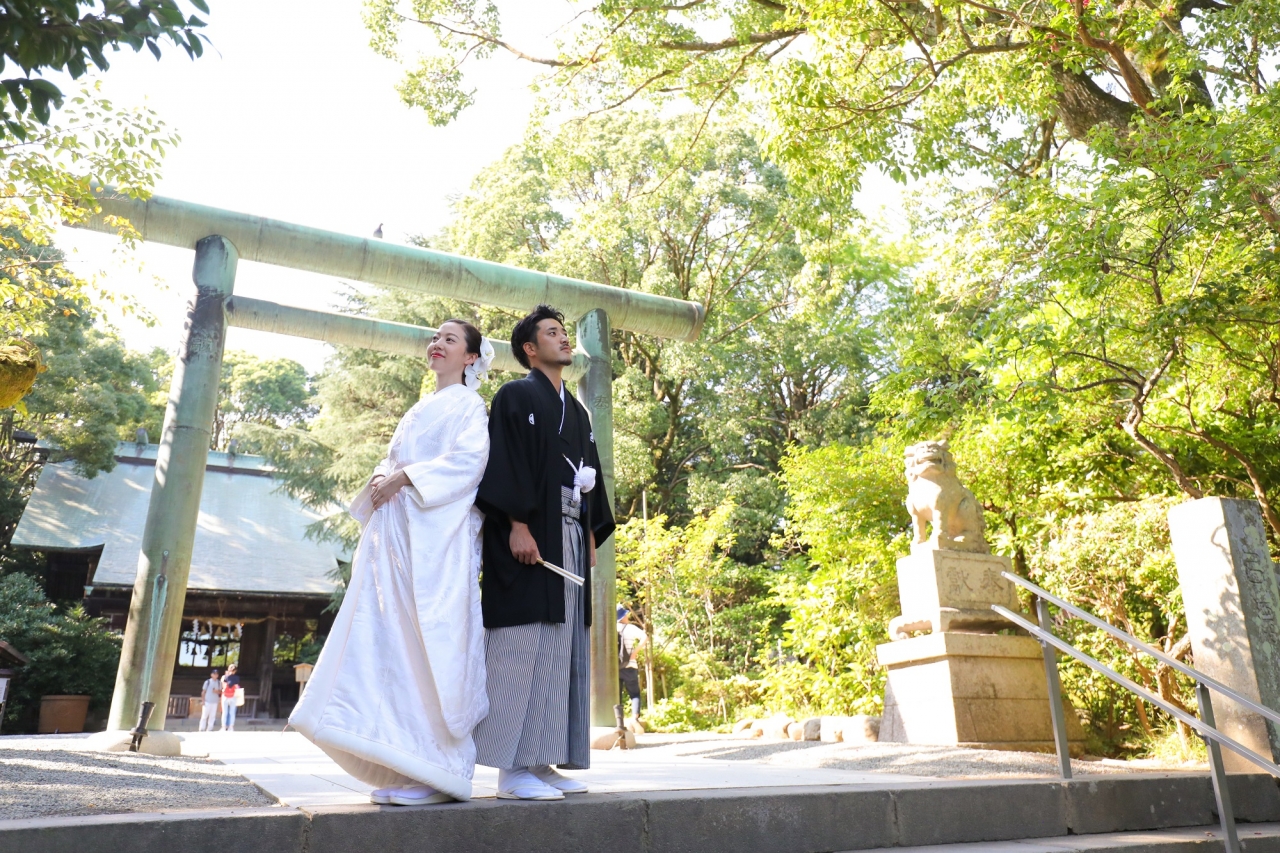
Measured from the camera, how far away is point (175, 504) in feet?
19.7

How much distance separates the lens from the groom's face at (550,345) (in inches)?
127

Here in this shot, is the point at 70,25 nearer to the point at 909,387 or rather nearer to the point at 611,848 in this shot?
the point at 611,848

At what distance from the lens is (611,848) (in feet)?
8.14

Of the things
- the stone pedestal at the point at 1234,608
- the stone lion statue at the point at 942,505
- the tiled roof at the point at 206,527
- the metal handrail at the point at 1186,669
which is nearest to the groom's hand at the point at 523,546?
the metal handrail at the point at 1186,669

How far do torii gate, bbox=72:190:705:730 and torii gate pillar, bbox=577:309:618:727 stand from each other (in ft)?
0.04

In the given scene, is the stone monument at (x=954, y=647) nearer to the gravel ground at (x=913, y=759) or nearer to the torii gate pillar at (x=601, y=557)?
the gravel ground at (x=913, y=759)

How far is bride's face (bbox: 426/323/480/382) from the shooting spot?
3123 millimetres

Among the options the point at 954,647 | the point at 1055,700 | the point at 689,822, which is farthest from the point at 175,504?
the point at 1055,700

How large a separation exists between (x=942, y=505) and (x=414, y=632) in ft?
15.6

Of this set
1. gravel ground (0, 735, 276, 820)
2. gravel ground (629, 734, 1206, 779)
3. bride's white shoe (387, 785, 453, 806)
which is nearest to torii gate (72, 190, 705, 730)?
gravel ground (0, 735, 276, 820)

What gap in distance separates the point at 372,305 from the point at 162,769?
16.3m

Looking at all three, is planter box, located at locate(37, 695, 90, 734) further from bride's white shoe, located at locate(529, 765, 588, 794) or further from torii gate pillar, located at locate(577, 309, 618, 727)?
bride's white shoe, located at locate(529, 765, 588, 794)

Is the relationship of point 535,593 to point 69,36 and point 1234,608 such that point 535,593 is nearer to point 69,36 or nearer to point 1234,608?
point 69,36

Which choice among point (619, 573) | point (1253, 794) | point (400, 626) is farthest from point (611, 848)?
point (619, 573)
